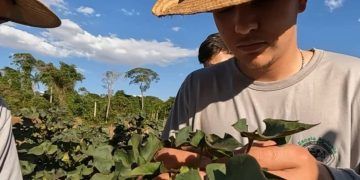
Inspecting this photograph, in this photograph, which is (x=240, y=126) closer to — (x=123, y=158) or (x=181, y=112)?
(x=123, y=158)

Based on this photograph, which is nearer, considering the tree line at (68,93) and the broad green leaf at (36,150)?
the broad green leaf at (36,150)

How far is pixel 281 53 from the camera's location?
3.92ft

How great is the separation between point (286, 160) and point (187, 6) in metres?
0.57

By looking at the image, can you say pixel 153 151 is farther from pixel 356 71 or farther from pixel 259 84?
pixel 356 71

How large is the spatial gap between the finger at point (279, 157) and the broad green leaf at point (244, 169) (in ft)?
0.58

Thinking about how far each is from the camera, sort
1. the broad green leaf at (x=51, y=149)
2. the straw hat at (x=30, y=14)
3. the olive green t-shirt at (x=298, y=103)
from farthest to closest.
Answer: the broad green leaf at (x=51, y=149), the straw hat at (x=30, y=14), the olive green t-shirt at (x=298, y=103)

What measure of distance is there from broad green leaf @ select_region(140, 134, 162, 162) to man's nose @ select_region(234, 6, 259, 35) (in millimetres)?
425

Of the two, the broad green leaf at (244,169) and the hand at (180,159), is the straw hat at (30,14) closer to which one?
the hand at (180,159)

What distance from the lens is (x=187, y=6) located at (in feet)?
3.84

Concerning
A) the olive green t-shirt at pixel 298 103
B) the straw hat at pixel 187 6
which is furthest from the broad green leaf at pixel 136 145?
the olive green t-shirt at pixel 298 103

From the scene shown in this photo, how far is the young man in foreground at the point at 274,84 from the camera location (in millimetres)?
1115

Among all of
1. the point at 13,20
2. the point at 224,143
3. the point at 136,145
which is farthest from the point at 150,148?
the point at 13,20

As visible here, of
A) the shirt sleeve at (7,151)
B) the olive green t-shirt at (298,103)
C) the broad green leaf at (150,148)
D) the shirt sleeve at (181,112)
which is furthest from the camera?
the shirt sleeve at (7,151)

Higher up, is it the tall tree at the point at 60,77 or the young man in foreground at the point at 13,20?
the tall tree at the point at 60,77
